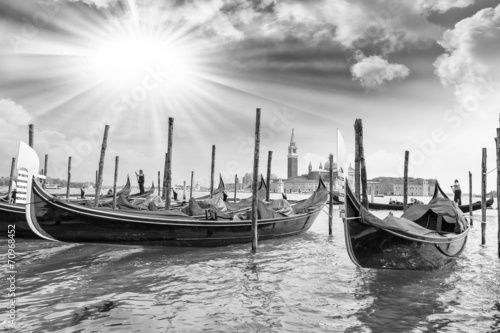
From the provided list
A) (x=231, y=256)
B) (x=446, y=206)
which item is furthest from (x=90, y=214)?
(x=446, y=206)

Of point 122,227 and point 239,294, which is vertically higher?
point 122,227

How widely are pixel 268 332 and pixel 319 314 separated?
87 centimetres

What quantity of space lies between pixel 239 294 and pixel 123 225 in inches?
134

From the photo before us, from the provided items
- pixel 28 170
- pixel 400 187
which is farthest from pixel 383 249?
pixel 400 187

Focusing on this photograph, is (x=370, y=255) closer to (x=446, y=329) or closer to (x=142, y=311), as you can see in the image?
(x=446, y=329)

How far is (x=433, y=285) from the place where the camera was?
18.5 ft

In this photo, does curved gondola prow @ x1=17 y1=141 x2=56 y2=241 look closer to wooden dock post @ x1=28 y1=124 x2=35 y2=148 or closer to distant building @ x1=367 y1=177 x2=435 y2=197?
wooden dock post @ x1=28 y1=124 x2=35 y2=148

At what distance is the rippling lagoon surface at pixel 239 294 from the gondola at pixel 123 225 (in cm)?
48

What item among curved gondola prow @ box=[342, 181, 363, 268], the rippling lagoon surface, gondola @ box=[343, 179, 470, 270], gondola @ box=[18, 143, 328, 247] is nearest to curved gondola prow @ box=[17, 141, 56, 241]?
gondola @ box=[18, 143, 328, 247]

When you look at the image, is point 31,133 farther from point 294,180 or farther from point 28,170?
point 294,180

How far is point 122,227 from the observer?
7289 millimetres

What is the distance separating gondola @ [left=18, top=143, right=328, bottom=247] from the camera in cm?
640

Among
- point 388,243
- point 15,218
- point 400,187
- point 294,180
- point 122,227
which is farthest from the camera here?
point 294,180

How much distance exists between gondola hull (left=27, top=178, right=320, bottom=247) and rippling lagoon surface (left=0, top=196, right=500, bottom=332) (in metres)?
0.45
